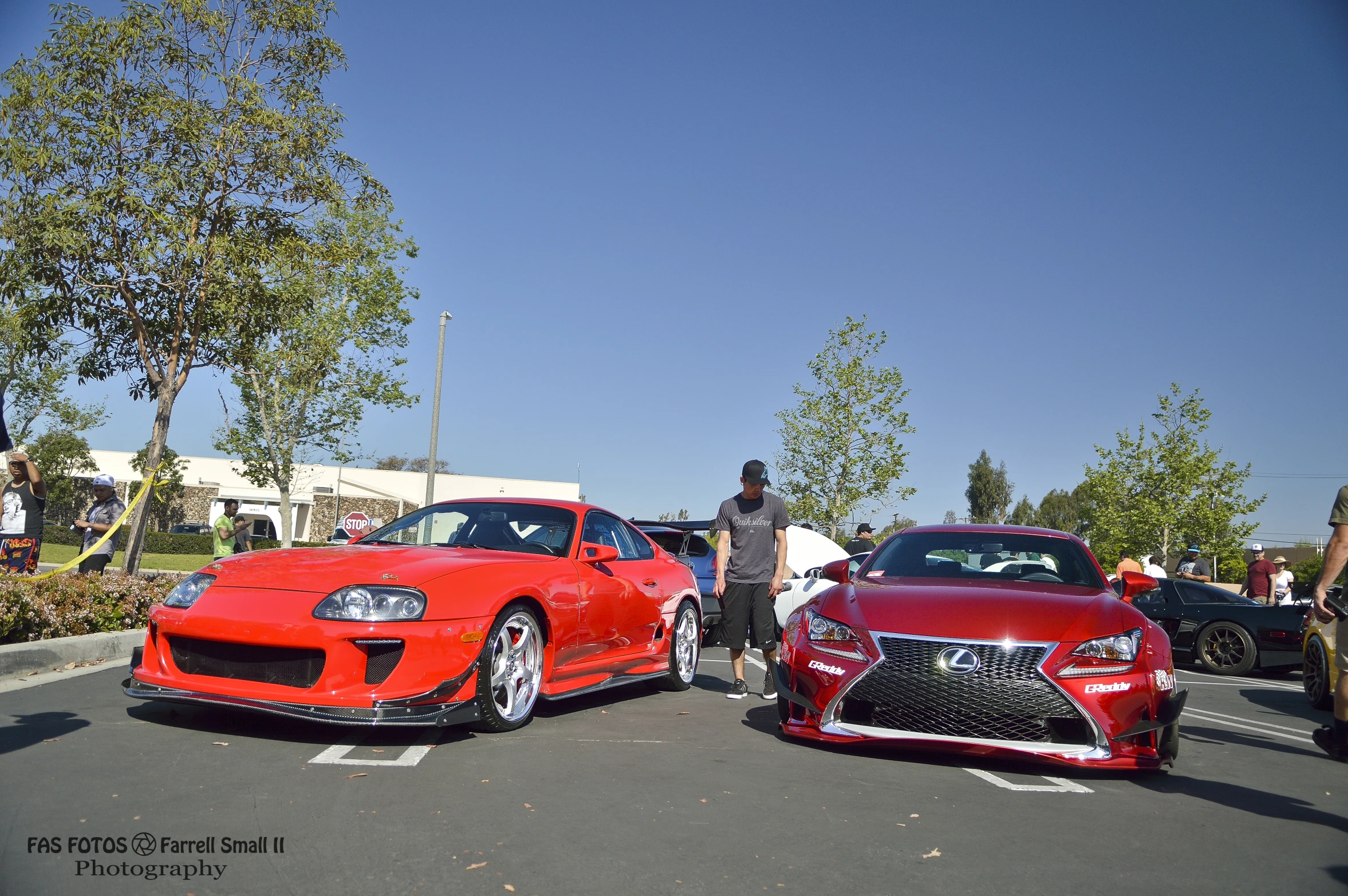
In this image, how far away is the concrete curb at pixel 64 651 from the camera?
22.9 feet

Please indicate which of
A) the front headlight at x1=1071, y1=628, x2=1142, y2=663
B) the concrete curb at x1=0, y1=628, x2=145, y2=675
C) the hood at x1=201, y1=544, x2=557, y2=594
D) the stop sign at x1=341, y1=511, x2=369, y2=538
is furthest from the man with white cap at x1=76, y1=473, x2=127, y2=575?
the stop sign at x1=341, y1=511, x2=369, y2=538

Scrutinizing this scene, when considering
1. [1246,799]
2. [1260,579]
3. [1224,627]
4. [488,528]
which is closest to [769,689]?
[488,528]

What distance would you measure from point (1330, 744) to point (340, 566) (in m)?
4.86

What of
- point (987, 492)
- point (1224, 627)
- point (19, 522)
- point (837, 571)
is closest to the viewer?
point (837, 571)

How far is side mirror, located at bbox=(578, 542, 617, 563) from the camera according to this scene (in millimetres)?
6633

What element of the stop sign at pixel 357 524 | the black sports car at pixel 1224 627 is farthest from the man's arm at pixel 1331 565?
the stop sign at pixel 357 524

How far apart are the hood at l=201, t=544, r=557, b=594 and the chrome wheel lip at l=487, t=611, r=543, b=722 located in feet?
1.24

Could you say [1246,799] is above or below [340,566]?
below

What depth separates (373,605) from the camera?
5.14m

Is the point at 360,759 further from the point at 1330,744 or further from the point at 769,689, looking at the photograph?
the point at 1330,744

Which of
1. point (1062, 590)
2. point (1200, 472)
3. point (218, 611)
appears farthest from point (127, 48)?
point (1200, 472)

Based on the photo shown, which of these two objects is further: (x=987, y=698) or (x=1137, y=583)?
(x=1137, y=583)

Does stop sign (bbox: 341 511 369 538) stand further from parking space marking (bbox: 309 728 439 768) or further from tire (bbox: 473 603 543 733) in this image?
parking space marking (bbox: 309 728 439 768)

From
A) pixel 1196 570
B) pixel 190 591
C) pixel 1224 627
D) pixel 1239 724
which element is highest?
pixel 1196 570
